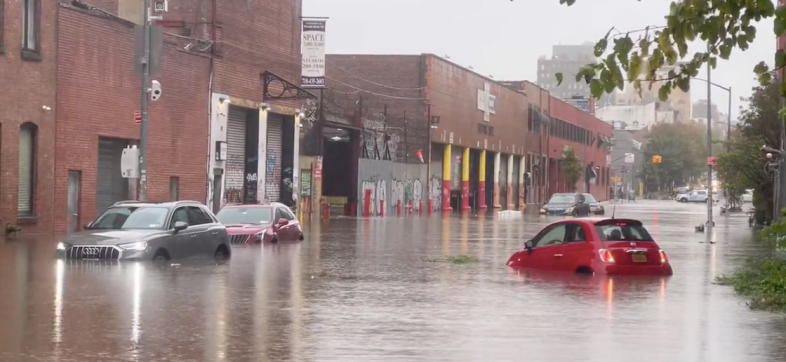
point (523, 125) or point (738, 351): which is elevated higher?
point (523, 125)

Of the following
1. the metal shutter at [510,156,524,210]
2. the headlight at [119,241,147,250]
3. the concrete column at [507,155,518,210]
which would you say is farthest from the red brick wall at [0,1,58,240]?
the metal shutter at [510,156,524,210]

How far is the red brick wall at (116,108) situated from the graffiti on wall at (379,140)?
23.7 m

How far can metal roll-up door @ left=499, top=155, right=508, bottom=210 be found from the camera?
101m

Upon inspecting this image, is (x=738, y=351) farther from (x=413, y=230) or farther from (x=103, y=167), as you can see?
(x=413, y=230)

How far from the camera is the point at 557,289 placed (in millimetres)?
19891

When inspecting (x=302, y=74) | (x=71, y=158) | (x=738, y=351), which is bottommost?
(x=738, y=351)

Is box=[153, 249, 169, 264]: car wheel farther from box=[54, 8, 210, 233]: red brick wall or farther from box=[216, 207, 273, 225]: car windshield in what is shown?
box=[54, 8, 210, 233]: red brick wall

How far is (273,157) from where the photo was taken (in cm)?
5441

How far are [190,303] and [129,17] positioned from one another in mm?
32513

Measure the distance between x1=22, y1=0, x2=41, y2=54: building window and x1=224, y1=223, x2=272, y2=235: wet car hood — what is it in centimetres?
840

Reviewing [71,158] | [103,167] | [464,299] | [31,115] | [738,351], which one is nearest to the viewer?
[738,351]

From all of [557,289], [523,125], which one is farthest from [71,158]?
[523,125]

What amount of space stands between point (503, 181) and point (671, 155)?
229ft

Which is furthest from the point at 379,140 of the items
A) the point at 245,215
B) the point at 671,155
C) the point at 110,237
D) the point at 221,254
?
the point at 671,155
